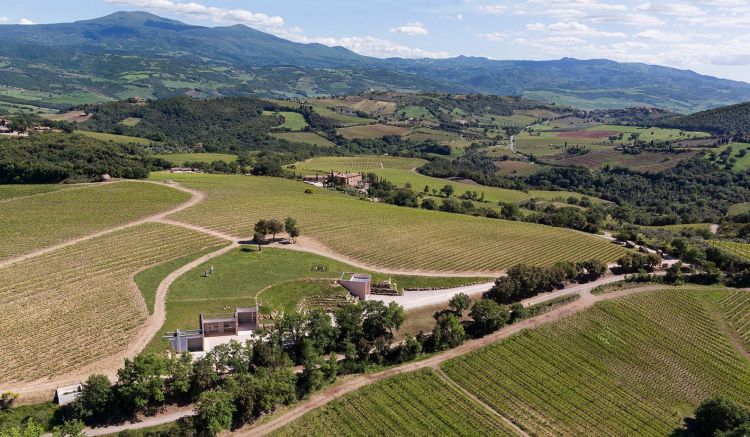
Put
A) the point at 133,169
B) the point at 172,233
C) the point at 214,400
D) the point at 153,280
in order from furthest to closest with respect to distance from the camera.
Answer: the point at 133,169
the point at 172,233
the point at 153,280
the point at 214,400

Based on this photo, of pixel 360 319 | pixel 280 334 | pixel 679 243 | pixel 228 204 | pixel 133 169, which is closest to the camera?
pixel 280 334

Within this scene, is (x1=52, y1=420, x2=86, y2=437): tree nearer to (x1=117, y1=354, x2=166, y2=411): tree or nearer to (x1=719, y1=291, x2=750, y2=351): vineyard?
(x1=117, y1=354, x2=166, y2=411): tree

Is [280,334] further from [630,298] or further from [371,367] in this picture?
[630,298]

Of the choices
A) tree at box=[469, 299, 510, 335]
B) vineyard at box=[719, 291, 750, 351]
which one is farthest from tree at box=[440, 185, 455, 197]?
tree at box=[469, 299, 510, 335]

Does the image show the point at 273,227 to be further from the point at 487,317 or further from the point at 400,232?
the point at 487,317

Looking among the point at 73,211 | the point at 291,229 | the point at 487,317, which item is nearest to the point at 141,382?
the point at 487,317

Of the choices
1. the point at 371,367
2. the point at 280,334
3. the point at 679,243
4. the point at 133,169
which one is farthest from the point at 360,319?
the point at 133,169
